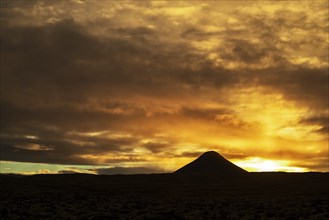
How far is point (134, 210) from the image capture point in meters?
24.2

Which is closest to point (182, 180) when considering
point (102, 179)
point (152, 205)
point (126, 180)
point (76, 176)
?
point (126, 180)

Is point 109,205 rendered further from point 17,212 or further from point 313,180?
point 313,180

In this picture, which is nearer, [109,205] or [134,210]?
[134,210]

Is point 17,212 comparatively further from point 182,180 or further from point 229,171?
point 229,171

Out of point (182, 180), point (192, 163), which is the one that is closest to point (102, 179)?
point (182, 180)

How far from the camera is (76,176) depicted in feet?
227

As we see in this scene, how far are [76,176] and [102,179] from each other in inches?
223

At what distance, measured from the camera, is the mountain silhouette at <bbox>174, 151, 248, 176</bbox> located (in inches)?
3012

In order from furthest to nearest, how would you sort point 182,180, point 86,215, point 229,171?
point 229,171 → point 182,180 → point 86,215

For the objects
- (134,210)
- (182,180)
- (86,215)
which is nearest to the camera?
(86,215)

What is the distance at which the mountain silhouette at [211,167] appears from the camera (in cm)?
7650

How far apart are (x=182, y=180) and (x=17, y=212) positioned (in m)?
42.1

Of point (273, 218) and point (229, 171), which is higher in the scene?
point (229, 171)

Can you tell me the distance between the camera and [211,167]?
7994 cm
